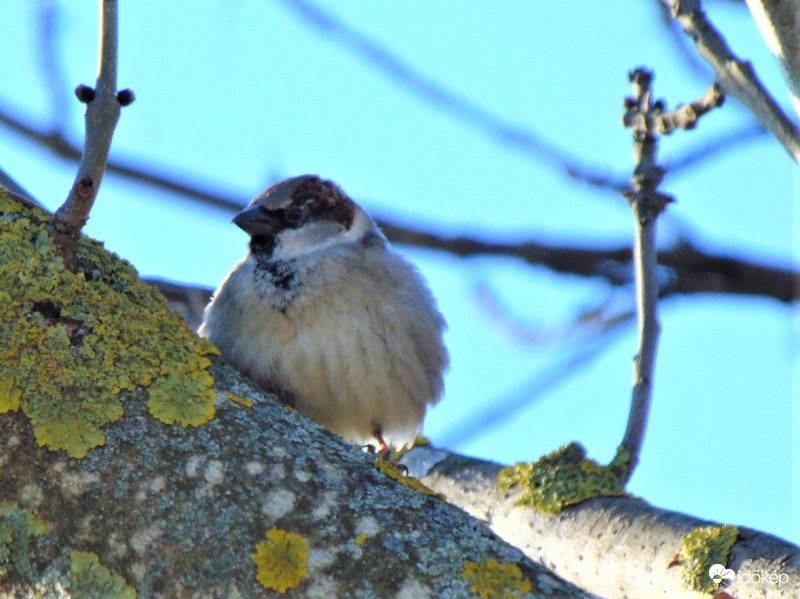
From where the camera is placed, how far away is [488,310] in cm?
480

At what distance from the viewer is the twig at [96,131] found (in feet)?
6.08

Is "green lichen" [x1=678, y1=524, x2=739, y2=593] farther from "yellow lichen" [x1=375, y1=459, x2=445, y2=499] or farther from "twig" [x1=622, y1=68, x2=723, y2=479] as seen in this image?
"yellow lichen" [x1=375, y1=459, x2=445, y2=499]

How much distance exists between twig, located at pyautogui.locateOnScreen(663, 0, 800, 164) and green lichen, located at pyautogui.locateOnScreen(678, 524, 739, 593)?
853mm

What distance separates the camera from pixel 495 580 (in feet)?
5.09

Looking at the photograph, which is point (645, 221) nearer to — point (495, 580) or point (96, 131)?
point (495, 580)

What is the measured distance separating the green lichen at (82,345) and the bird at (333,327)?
0.93 metres

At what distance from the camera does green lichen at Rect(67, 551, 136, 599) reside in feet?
4.93

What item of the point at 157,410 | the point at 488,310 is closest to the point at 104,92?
the point at 157,410

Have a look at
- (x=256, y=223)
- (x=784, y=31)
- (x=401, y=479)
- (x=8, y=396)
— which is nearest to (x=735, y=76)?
(x=784, y=31)

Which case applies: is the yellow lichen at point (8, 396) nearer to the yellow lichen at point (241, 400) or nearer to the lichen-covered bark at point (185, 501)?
the lichen-covered bark at point (185, 501)

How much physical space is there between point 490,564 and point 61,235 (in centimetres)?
101

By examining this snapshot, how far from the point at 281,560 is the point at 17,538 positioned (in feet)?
1.35

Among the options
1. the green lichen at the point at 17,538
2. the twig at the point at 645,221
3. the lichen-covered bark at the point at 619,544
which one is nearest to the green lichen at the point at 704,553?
the lichen-covered bark at the point at 619,544

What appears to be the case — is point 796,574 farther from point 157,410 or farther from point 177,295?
point 177,295
